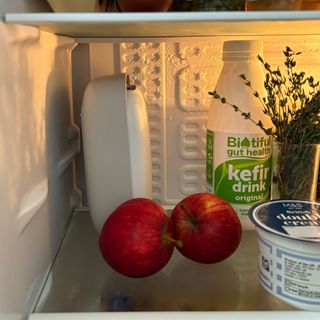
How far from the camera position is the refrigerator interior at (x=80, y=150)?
0.61 m

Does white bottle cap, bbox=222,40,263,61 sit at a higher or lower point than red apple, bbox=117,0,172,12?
lower

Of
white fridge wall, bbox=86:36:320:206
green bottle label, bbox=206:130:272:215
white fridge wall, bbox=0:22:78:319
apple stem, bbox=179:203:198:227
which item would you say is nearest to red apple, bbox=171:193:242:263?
apple stem, bbox=179:203:198:227

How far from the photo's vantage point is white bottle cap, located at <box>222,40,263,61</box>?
2.88 ft

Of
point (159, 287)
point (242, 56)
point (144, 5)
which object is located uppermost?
point (144, 5)

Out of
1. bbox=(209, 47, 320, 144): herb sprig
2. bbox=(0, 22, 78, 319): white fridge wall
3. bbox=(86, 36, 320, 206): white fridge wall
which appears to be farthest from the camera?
bbox=(86, 36, 320, 206): white fridge wall

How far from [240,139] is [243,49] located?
170 mm

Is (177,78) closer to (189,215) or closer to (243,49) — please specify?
(243,49)

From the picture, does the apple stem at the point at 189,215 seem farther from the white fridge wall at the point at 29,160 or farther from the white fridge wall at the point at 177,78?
the white fridge wall at the point at 177,78

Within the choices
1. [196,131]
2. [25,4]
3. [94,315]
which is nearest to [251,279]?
[94,315]

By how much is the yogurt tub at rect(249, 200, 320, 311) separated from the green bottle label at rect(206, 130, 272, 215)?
16 centimetres

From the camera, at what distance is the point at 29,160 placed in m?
0.69

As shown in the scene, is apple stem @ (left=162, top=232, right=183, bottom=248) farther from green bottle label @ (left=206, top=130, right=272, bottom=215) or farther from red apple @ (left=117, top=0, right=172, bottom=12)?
red apple @ (left=117, top=0, right=172, bottom=12)

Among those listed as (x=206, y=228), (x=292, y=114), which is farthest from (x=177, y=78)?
(x=206, y=228)

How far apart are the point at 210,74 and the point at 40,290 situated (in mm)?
592
